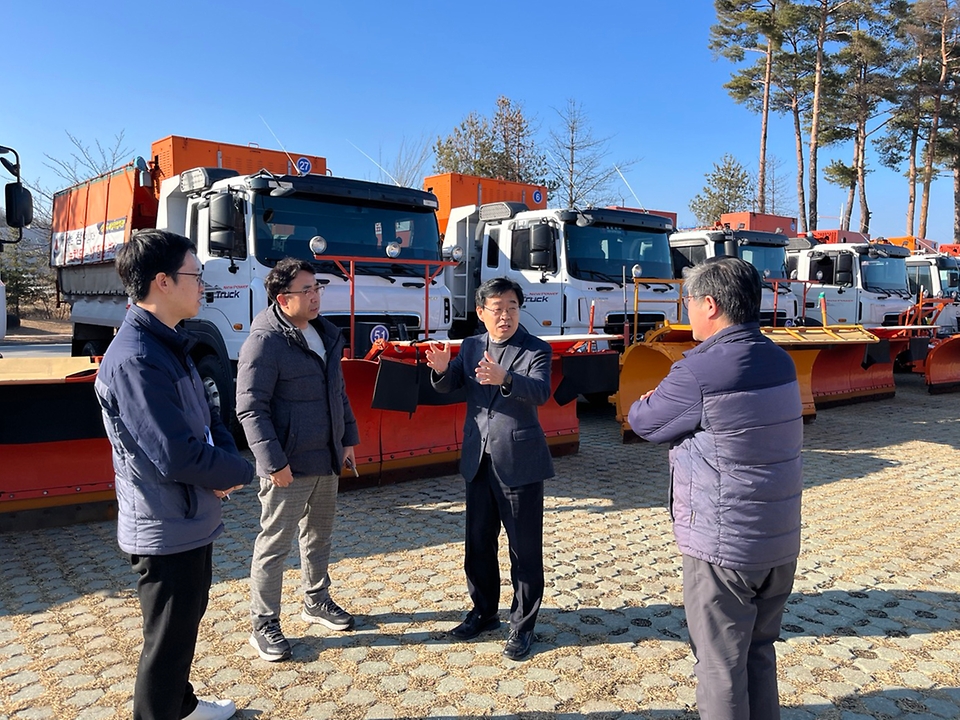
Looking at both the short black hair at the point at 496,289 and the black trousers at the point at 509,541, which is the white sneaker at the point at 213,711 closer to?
the black trousers at the point at 509,541

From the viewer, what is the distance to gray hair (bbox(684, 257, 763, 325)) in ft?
7.65

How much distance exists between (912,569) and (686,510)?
3048 millimetres

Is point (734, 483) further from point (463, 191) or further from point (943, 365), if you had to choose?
point (943, 365)

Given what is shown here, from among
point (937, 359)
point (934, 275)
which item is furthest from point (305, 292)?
point (934, 275)

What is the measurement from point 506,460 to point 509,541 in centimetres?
40

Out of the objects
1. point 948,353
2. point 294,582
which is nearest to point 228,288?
point 294,582

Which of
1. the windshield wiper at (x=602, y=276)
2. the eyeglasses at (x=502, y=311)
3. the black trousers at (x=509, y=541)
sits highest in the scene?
the windshield wiper at (x=602, y=276)

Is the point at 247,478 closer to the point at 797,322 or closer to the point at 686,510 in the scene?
the point at 686,510

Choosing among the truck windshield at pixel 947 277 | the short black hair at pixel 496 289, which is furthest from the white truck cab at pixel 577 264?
the truck windshield at pixel 947 277

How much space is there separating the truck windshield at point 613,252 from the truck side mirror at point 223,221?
162 inches

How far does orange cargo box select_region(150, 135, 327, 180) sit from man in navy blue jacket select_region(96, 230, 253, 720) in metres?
5.84

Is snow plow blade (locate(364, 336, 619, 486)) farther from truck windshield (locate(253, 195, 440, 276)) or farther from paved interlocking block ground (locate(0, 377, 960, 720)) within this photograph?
truck windshield (locate(253, 195, 440, 276))

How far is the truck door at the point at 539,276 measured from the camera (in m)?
9.02

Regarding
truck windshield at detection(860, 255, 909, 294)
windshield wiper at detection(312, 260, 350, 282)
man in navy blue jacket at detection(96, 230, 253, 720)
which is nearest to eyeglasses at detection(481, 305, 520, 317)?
man in navy blue jacket at detection(96, 230, 253, 720)
